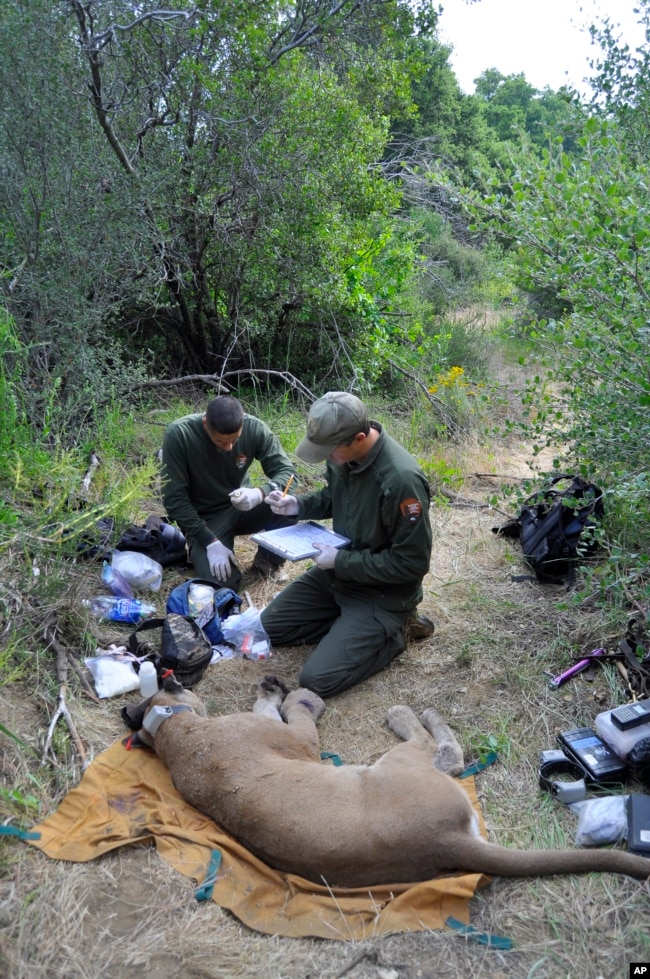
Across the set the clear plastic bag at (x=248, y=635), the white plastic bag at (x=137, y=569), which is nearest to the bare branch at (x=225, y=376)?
the white plastic bag at (x=137, y=569)

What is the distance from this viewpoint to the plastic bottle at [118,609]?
4.02 metres

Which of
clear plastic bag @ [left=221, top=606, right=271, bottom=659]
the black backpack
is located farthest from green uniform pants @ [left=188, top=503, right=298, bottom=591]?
the black backpack

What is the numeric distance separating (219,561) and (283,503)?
693mm

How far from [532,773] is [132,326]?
6555 millimetres

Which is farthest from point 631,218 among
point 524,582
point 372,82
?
point 372,82

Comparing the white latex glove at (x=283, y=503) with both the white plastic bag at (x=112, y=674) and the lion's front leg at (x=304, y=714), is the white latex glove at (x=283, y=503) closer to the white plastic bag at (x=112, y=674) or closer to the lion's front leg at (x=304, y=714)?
the lion's front leg at (x=304, y=714)

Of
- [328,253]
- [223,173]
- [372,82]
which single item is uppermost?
[372,82]

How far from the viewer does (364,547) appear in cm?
383

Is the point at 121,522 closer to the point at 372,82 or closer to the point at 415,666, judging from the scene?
the point at 415,666

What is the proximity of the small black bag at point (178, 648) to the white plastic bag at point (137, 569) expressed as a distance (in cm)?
51

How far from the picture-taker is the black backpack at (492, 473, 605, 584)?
176 inches

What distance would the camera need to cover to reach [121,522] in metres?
4.20

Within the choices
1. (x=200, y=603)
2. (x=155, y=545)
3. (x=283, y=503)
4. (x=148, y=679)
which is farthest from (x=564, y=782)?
(x=155, y=545)

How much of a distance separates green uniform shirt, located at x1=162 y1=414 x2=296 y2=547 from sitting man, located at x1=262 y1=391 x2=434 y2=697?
3.31 feet
